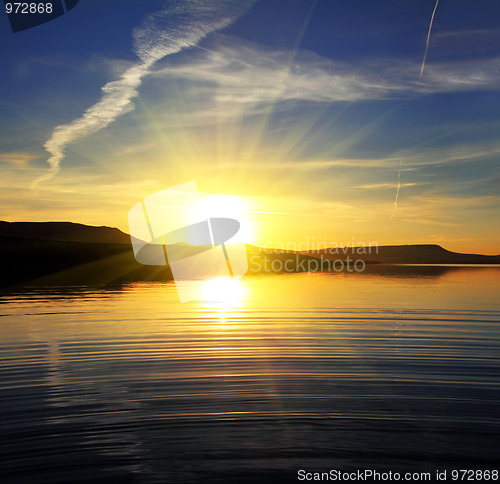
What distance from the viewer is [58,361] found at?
46.1ft

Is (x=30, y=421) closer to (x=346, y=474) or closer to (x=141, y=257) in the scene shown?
(x=346, y=474)

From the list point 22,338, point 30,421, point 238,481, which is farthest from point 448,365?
point 22,338

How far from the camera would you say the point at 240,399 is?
10242mm

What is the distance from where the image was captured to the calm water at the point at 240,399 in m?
7.13

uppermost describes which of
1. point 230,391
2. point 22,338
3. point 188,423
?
point 188,423

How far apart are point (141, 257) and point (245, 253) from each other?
39791 mm

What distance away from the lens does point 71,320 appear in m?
22.5

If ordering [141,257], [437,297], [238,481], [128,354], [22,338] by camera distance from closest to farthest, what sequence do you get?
[238,481], [128,354], [22,338], [437,297], [141,257]

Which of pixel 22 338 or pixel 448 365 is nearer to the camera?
pixel 448 365

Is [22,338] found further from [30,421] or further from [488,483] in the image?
[488,483]

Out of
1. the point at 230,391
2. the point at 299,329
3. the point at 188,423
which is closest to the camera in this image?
the point at 188,423

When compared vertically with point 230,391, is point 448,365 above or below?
below

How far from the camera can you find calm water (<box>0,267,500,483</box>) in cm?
713

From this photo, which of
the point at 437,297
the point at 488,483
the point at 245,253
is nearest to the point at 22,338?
the point at 488,483
